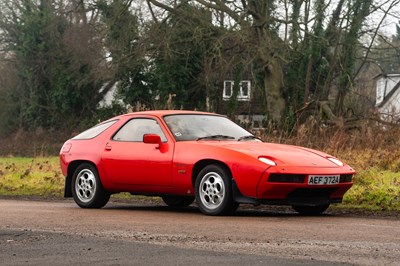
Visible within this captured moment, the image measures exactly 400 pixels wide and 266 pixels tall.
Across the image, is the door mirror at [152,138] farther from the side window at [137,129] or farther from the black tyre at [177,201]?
the black tyre at [177,201]

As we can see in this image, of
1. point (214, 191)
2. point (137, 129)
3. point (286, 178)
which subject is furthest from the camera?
point (137, 129)

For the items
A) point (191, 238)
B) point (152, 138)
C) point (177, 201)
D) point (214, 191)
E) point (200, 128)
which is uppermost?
point (200, 128)

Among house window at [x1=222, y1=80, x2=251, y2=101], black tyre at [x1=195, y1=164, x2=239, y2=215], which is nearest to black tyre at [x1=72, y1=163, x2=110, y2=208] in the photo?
black tyre at [x1=195, y1=164, x2=239, y2=215]

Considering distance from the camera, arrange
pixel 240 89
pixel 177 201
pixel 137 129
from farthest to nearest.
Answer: pixel 240 89
pixel 177 201
pixel 137 129

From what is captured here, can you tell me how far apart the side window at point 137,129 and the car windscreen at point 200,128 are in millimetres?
191

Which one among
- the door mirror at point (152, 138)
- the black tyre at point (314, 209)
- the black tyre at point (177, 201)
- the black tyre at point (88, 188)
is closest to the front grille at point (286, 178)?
the black tyre at point (314, 209)

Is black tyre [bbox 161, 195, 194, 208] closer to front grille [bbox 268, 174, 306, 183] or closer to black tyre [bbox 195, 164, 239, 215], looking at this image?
black tyre [bbox 195, 164, 239, 215]

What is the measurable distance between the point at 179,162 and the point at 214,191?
0.80 meters

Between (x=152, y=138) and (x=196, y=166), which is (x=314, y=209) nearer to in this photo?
(x=196, y=166)

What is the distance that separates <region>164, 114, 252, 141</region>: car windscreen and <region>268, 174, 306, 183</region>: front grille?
158 cm

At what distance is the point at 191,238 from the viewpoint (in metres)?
9.00

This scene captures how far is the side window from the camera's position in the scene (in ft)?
44.2

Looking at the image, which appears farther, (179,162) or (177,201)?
(177,201)

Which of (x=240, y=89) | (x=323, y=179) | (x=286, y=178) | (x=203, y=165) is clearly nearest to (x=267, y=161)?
(x=286, y=178)
